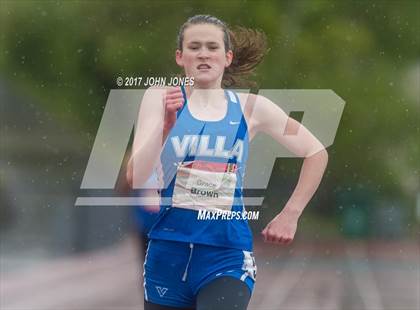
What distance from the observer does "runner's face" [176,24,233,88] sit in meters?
3.12

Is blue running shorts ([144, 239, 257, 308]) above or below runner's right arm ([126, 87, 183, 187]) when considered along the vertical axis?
below

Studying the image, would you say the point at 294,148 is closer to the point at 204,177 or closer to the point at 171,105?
the point at 204,177

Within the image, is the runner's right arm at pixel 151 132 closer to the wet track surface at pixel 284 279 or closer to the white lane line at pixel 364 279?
the wet track surface at pixel 284 279

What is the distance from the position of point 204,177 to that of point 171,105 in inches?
11.6

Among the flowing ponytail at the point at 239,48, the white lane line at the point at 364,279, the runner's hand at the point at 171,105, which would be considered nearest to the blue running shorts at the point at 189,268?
the runner's hand at the point at 171,105

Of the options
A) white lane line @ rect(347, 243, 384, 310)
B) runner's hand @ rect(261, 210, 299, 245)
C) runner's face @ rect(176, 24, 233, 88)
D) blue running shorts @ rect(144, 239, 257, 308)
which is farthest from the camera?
white lane line @ rect(347, 243, 384, 310)

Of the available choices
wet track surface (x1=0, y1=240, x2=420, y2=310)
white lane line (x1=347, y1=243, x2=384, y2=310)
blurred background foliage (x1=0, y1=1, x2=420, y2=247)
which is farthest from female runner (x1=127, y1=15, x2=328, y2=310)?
white lane line (x1=347, y1=243, x2=384, y2=310)

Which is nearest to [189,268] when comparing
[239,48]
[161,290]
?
[161,290]

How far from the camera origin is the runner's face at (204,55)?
3.12 m

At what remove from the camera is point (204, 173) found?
3029 mm

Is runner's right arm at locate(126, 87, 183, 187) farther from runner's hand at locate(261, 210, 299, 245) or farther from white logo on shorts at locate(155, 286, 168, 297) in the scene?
runner's hand at locate(261, 210, 299, 245)

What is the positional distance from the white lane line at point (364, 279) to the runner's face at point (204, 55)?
159 inches

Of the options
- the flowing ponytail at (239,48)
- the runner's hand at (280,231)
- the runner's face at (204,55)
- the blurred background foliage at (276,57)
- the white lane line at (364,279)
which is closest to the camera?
the runner's hand at (280,231)

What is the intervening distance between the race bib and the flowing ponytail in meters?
0.41
